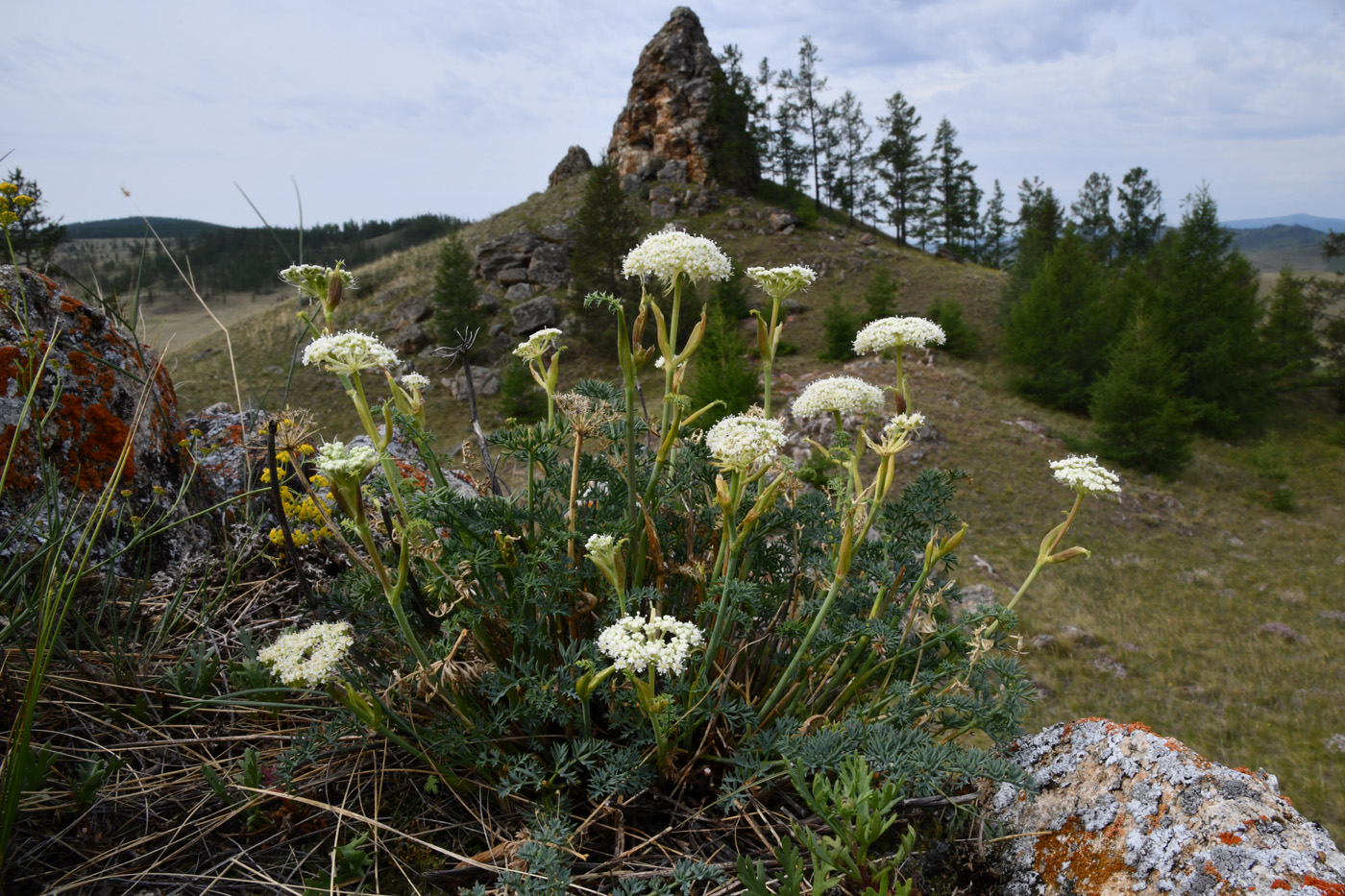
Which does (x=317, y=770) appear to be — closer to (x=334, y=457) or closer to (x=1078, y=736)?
(x=334, y=457)

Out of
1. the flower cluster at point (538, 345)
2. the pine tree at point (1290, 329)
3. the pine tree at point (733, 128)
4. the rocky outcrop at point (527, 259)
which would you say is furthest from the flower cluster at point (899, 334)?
the pine tree at point (733, 128)

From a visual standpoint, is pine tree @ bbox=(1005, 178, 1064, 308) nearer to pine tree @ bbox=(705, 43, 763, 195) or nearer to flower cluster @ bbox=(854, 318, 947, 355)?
pine tree @ bbox=(705, 43, 763, 195)

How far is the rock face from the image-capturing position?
41.0 metres

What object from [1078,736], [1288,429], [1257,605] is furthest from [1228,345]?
[1078,736]

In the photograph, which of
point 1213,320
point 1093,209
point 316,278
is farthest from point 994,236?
point 316,278

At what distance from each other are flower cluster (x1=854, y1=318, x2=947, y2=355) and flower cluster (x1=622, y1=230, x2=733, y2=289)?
66 cm

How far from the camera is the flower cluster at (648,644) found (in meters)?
1.49

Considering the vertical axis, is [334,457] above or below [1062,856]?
above

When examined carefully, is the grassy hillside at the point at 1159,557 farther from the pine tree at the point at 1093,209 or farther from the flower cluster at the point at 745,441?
the pine tree at the point at 1093,209

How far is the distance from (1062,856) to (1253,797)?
52 cm

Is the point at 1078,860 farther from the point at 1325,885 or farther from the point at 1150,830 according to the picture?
the point at 1325,885

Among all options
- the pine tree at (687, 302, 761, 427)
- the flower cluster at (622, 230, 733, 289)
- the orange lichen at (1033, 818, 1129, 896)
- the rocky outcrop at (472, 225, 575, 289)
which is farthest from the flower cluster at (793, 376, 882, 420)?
the rocky outcrop at (472, 225, 575, 289)

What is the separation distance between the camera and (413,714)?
2053 mm

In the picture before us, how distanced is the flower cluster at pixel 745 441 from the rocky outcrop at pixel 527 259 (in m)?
32.3
